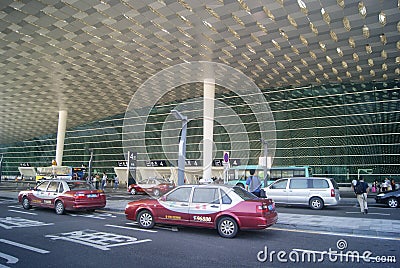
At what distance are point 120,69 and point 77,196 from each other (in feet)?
62.4

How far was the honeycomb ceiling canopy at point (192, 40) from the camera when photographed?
1842 centimetres

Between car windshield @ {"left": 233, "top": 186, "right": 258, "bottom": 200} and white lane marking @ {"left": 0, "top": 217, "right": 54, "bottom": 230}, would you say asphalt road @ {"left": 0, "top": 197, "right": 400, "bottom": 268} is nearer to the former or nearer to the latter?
white lane marking @ {"left": 0, "top": 217, "right": 54, "bottom": 230}

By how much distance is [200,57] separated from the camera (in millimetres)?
25844

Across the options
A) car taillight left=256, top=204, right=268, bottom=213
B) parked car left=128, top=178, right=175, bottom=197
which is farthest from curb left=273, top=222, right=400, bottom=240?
parked car left=128, top=178, right=175, bottom=197

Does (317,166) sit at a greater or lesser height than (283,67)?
lesser

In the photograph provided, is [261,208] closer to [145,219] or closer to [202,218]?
[202,218]

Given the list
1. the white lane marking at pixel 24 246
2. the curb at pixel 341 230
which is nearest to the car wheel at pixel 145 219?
the white lane marking at pixel 24 246

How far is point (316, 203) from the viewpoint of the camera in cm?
1583

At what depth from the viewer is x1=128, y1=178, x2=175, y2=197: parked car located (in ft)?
80.6

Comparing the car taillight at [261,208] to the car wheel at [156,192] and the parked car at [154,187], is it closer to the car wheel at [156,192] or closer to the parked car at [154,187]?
the parked car at [154,187]

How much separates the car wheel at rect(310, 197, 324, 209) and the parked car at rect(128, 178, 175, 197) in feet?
37.8

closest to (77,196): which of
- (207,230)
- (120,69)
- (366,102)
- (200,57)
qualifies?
(207,230)

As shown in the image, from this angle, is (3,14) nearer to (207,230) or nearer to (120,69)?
(120,69)

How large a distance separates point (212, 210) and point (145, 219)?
2479 mm
